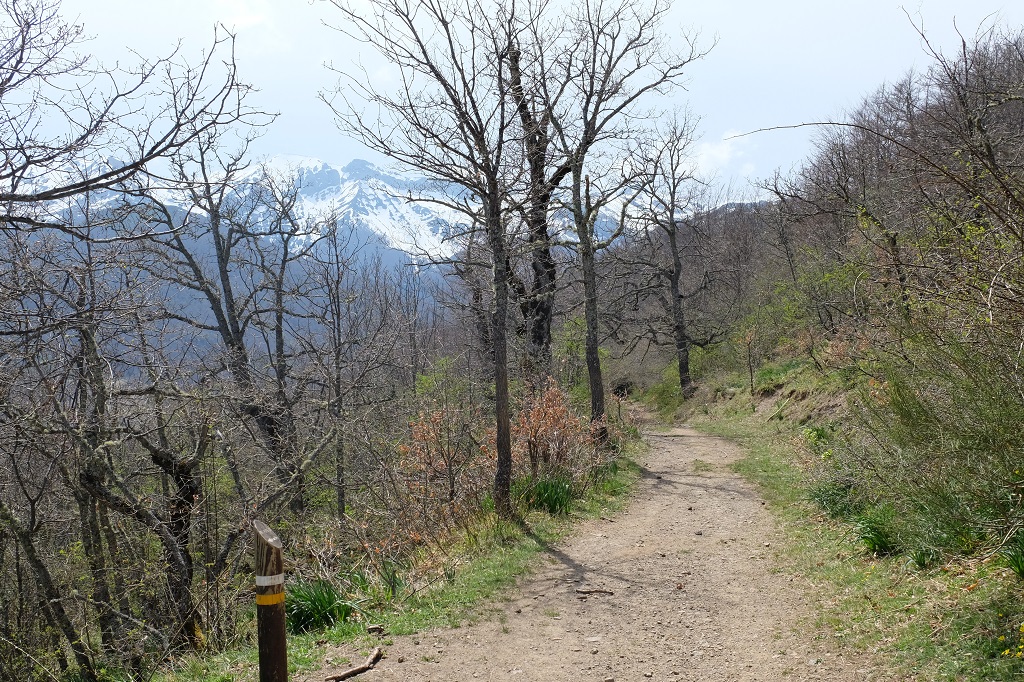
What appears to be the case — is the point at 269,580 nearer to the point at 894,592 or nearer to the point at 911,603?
the point at 911,603

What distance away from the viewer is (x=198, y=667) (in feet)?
18.1

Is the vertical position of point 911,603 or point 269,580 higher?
point 269,580

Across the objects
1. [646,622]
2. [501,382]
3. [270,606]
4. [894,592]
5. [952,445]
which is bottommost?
[646,622]

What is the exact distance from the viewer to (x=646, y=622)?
6.05 m

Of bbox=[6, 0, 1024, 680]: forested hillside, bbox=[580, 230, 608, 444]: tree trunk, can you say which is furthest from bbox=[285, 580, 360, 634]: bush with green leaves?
bbox=[580, 230, 608, 444]: tree trunk

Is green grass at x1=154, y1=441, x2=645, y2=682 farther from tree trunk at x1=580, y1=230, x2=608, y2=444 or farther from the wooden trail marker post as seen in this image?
tree trunk at x1=580, y1=230, x2=608, y2=444

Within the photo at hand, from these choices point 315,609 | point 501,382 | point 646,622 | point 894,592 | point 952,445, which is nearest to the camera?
point 952,445

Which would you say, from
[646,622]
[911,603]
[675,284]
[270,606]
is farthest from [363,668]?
[675,284]

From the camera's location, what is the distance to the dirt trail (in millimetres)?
5055

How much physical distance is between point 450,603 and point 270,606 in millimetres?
2797

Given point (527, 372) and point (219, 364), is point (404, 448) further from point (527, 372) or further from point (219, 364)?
point (219, 364)

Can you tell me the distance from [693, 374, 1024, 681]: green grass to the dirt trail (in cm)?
22

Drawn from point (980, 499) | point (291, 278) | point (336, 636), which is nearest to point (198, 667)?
point (336, 636)

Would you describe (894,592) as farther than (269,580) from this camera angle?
Yes
